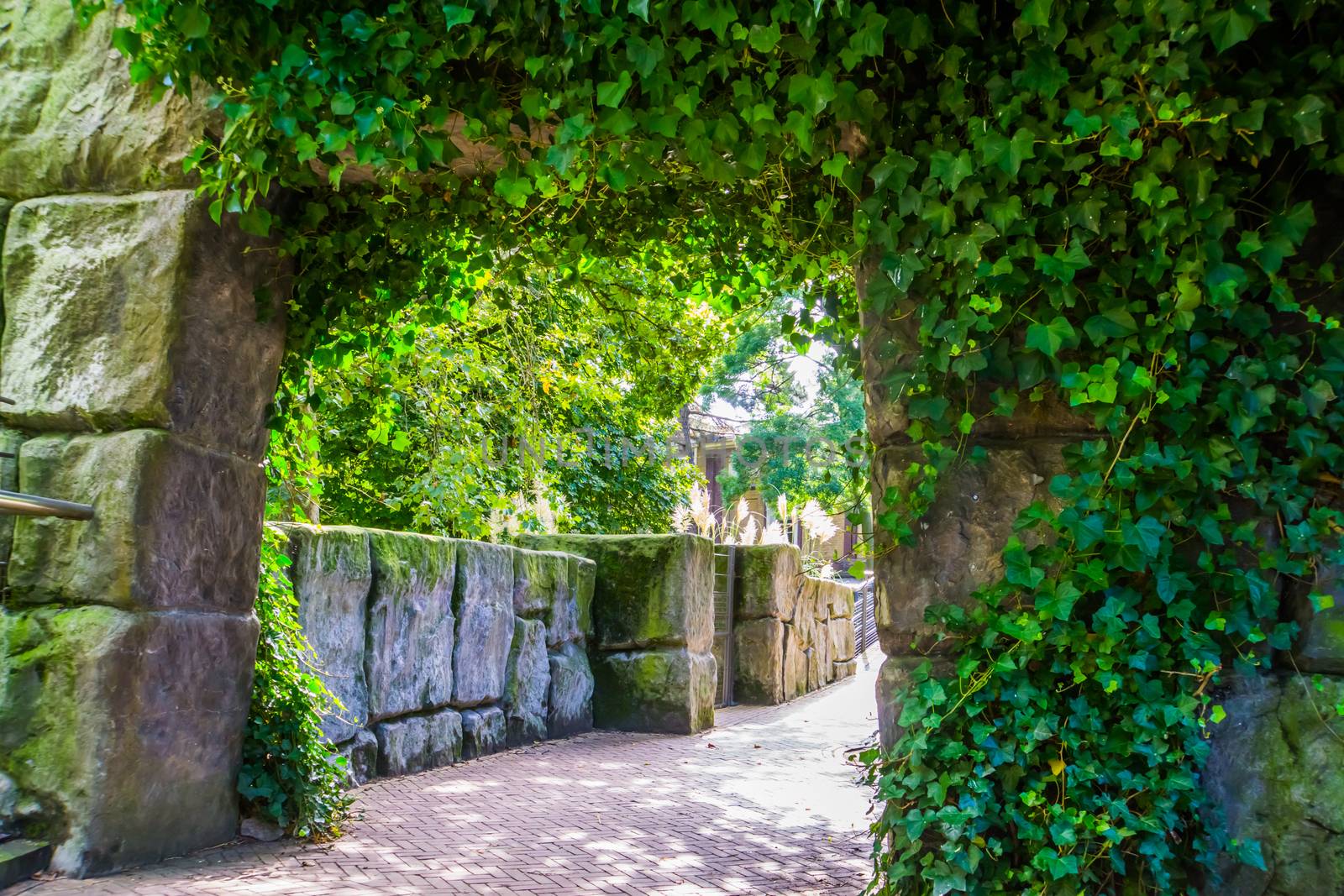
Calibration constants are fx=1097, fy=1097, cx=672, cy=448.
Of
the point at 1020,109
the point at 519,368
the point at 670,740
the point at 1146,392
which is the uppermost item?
the point at 519,368

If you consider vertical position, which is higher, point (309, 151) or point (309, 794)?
point (309, 151)

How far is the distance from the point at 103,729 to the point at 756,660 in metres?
7.44

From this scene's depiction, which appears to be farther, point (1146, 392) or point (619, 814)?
point (619, 814)

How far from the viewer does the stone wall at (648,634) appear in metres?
8.23

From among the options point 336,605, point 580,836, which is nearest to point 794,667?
point 336,605

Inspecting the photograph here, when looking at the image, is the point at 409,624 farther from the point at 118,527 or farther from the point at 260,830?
the point at 118,527

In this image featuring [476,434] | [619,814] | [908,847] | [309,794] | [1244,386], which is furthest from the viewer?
[476,434]

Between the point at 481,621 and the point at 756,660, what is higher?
the point at 481,621

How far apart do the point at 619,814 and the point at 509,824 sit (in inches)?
22.9

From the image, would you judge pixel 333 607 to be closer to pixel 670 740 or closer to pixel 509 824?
pixel 509 824

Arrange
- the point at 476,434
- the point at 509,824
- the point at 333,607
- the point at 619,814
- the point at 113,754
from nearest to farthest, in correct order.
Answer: the point at 113,754 < the point at 509,824 < the point at 619,814 < the point at 333,607 < the point at 476,434

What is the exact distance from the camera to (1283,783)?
8.98ft

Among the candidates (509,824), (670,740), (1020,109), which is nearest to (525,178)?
(1020,109)

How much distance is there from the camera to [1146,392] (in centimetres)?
272
